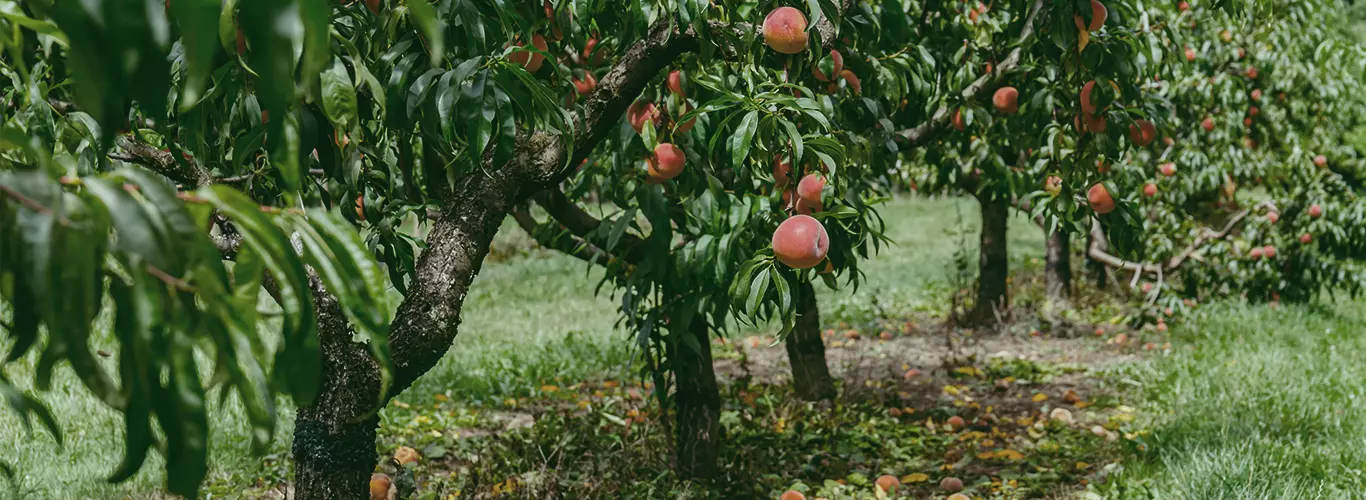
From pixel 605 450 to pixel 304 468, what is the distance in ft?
4.61

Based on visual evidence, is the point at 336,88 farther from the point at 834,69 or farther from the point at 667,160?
the point at 834,69

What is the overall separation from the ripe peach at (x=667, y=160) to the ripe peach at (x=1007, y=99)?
111 cm

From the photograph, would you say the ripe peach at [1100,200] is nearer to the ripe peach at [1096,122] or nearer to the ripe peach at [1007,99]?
the ripe peach at [1096,122]

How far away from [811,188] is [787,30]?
1.11 feet

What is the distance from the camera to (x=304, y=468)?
2.13 m

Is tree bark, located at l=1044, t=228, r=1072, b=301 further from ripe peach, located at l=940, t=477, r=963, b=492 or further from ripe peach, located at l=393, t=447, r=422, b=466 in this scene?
ripe peach, located at l=393, t=447, r=422, b=466

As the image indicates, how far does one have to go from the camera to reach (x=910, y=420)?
13.6 feet

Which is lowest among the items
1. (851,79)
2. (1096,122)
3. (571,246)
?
(571,246)

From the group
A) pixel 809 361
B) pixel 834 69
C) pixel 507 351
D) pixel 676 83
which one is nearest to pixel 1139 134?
pixel 834 69

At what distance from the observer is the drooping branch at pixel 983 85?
2.58 meters

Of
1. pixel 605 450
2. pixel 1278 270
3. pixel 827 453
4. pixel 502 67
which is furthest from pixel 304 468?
pixel 1278 270

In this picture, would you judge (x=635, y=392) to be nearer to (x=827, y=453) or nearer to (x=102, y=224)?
(x=827, y=453)

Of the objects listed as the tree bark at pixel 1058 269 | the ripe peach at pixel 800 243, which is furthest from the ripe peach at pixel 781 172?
the tree bark at pixel 1058 269

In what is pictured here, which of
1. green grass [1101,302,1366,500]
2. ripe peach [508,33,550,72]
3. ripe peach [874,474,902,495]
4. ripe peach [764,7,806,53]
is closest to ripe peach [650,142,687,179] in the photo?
ripe peach [508,33,550,72]
